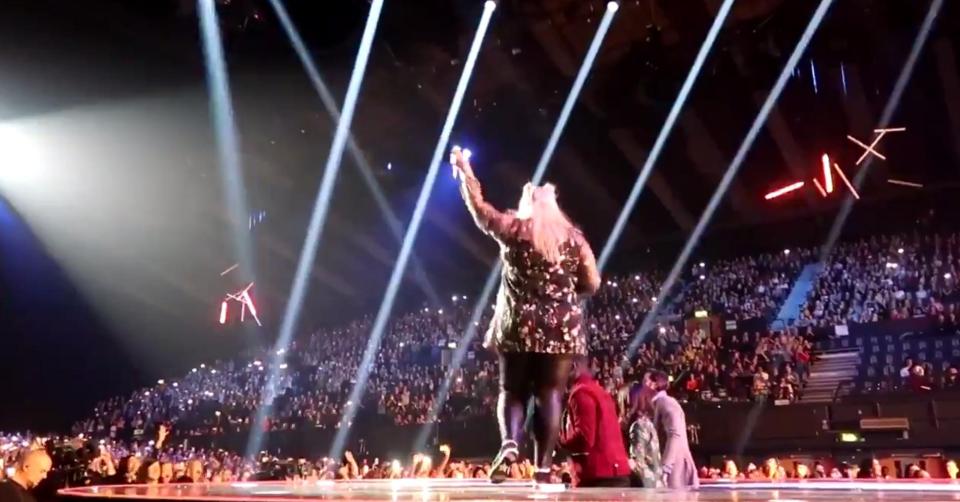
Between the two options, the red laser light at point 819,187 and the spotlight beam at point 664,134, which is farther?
the red laser light at point 819,187

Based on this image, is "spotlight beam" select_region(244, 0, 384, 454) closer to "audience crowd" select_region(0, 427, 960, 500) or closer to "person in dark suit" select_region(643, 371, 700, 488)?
"audience crowd" select_region(0, 427, 960, 500)

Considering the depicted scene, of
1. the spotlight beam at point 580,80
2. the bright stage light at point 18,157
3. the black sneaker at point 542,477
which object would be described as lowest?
the black sneaker at point 542,477

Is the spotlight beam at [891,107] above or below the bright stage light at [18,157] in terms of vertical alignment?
above

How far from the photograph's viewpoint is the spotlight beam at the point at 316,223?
9.89 m

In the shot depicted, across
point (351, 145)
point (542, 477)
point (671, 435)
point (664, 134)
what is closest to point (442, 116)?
point (351, 145)

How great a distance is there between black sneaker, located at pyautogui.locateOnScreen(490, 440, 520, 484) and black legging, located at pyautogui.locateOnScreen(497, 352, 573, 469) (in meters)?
0.07

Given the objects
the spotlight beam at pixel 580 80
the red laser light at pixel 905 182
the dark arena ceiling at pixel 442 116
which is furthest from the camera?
the red laser light at pixel 905 182

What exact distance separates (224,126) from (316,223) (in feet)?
12.8

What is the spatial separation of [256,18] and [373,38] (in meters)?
1.36

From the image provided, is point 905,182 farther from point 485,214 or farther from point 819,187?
point 485,214

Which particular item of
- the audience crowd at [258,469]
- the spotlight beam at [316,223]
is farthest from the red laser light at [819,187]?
the spotlight beam at [316,223]

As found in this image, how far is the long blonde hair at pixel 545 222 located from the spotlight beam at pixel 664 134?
7261mm

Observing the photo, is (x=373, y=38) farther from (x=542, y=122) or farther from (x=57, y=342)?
(x=57, y=342)

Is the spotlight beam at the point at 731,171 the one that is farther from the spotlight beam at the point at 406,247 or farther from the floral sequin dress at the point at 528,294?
the floral sequin dress at the point at 528,294
